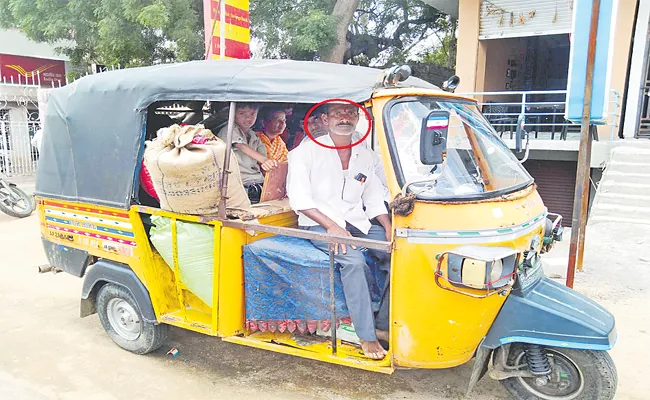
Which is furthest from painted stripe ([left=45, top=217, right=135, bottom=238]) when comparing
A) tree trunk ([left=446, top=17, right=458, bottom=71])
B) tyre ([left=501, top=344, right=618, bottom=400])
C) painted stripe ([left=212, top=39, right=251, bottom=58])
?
tree trunk ([left=446, top=17, right=458, bottom=71])

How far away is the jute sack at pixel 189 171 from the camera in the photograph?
126 inches

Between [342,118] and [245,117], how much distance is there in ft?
3.44

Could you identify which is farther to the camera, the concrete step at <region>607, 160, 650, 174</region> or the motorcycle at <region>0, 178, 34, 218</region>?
the motorcycle at <region>0, 178, 34, 218</region>

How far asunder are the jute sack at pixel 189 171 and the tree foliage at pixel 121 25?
28.4 ft

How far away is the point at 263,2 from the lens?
1317 centimetres

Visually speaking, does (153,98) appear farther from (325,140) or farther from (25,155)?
(25,155)

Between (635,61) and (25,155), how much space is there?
15814 millimetres

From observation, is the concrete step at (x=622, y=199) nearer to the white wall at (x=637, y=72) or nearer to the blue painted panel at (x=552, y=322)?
the white wall at (x=637, y=72)

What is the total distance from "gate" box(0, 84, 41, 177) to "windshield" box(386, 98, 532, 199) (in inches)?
503

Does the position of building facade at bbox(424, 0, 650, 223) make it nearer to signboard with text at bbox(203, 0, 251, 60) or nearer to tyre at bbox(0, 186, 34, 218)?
signboard with text at bbox(203, 0, 251, 60)

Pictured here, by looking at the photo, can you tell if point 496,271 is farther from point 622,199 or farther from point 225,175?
point 622,199

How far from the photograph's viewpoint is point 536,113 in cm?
1113

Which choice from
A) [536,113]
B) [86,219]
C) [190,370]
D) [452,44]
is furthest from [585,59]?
[452,44]

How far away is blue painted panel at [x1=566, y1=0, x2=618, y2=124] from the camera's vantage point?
15.5ft
